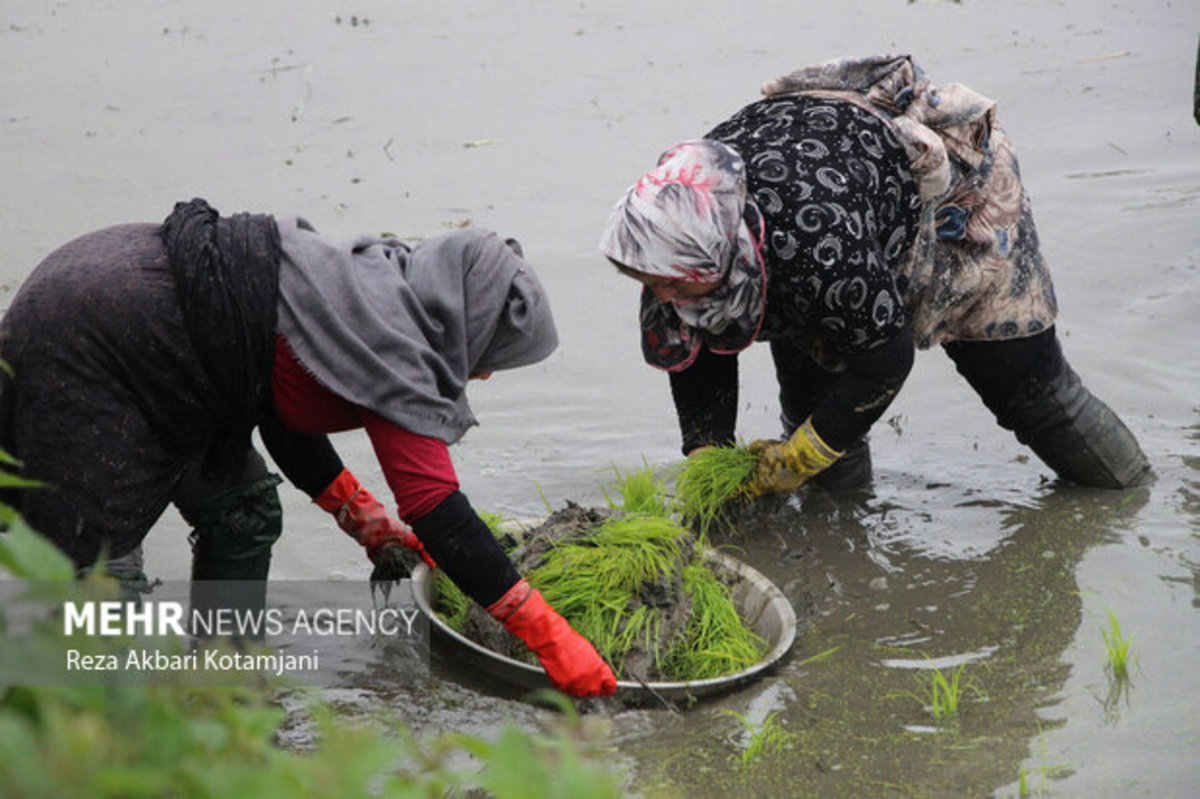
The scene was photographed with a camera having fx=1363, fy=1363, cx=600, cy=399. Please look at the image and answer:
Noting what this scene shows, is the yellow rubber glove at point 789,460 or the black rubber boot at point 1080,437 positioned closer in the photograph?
the yellow rubber glove at point 789,460

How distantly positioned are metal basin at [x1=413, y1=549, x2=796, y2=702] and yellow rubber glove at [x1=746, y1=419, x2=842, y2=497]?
34 cm

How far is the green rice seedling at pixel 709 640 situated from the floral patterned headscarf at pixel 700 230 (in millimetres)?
689

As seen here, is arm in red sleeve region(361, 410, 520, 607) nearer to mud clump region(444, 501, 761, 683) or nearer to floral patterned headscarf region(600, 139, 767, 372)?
mud clump region(444, 501, 761, 683)

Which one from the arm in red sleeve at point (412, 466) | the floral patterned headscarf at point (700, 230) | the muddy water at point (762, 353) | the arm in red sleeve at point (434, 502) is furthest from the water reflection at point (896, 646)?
the floral patterned headscarf at point (700, 230)

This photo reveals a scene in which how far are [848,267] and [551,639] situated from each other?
1.19 m

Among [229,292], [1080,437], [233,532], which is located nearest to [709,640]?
[233,532]

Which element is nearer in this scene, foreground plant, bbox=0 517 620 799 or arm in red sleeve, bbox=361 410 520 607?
foreground plant, bbox=0 517 620 799

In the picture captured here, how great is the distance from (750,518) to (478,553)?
1.49 metres

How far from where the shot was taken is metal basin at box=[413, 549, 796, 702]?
10.3 feet

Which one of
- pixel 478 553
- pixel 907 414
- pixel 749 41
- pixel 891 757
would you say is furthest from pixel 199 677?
pixel 749 41

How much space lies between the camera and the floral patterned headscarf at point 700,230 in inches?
130

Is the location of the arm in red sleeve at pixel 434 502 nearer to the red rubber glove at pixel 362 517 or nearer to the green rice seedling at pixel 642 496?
the red rubber glove at pixel 362 517

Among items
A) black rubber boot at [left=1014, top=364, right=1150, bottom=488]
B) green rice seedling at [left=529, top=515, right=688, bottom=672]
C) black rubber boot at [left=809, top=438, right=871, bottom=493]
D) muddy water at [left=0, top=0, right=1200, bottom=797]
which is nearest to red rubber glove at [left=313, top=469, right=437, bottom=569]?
muddy water at [left=0, top=0, right=1200, bottom=797]

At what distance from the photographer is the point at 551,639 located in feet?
10.0
